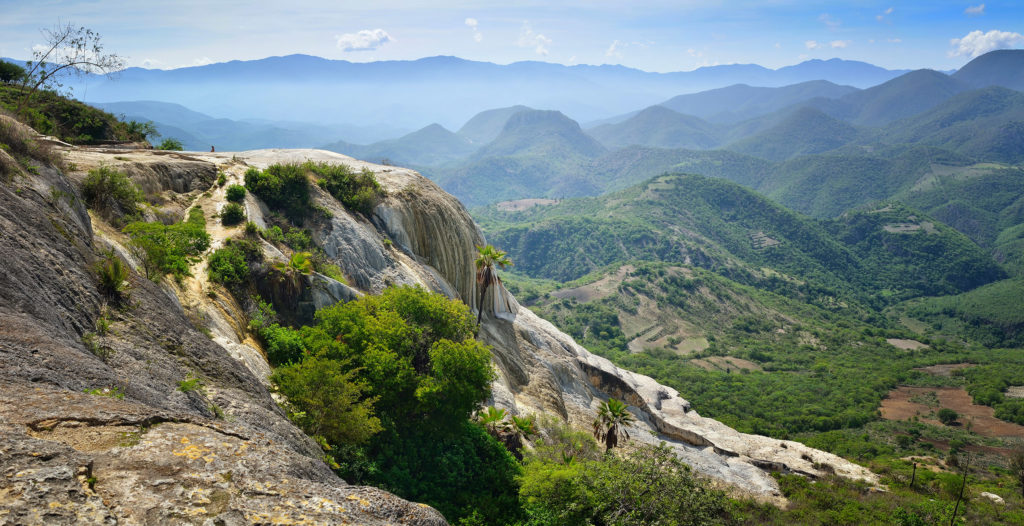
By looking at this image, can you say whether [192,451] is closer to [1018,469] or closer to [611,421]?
[611,421]

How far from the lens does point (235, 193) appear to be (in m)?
31.4

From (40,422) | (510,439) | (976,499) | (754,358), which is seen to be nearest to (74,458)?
(40,422)

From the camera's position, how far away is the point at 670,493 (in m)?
22.5

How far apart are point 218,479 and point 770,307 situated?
17577 centimetres

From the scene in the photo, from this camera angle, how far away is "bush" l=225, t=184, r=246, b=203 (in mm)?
31266

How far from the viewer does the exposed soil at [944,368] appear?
11614 centimetres

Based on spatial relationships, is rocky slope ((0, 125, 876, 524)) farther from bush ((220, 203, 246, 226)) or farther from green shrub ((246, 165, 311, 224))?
green shrub ((246, 165, 311, 224))

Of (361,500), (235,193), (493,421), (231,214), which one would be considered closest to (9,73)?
(235,193)

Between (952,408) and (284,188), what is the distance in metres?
115

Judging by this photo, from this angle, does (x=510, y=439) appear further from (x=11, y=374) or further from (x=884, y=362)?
(x=884, y=362)

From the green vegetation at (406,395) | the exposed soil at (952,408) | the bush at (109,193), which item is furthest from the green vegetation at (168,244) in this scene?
the exposed soil at (952,408)

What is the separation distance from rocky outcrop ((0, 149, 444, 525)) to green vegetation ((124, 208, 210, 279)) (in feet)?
14.8

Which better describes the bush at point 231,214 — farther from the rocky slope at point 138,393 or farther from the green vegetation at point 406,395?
the green vegetation at point 406,395

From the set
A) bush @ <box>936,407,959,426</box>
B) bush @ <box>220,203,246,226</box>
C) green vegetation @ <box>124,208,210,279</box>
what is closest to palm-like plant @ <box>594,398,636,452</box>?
bush @ <box>220,203,246,226</box>
